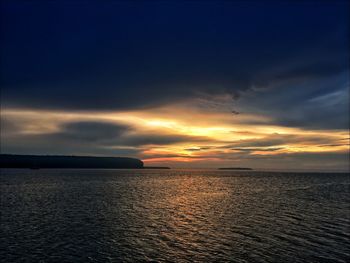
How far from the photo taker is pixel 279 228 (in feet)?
146

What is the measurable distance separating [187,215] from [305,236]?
2192 centimetres

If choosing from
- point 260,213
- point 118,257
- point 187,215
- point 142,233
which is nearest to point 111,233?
point 142,233

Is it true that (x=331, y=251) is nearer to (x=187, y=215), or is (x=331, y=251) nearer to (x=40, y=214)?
(x=187, y=215)

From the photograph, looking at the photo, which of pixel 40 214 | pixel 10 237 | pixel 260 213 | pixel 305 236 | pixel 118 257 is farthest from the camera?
pixel 260 213

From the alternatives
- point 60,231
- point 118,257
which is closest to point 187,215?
point 60,231

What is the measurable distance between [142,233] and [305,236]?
815 inches

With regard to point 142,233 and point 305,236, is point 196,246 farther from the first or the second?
point 305,236

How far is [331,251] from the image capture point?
32812mm

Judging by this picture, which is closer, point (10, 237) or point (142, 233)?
point (10, 237)

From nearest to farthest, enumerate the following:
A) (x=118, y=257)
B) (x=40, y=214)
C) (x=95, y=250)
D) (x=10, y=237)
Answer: (x=118, y=257) → (x=95, y=250) → (x=10, y=237) → (x=40, y=214)

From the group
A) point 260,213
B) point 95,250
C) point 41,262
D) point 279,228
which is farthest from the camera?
point 260,213

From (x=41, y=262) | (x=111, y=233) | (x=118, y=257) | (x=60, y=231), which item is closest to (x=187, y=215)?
(x=111, y=233)

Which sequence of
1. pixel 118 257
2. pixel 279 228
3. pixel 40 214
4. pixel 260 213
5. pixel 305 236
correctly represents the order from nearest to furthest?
pixel 118 257, pixel 305 236, pixel 279 228, pixel 40 214, pixel 260 213

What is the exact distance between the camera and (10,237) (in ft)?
119
